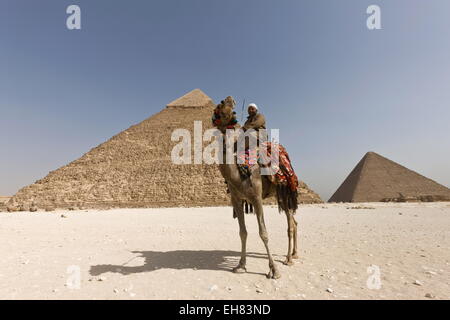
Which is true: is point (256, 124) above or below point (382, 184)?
above

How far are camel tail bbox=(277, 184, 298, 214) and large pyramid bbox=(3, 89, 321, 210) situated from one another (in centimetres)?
3500

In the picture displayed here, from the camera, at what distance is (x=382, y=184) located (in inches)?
1912

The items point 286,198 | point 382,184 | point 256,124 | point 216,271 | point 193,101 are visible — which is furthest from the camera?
point 193,101

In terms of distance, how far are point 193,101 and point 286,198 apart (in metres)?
94.9

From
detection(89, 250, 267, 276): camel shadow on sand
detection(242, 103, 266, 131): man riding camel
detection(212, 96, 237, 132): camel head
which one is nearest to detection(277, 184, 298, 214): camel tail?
detection(89, 250, 267, 276): camel shadow on sand

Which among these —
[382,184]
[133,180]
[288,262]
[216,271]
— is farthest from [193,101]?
[216,271]

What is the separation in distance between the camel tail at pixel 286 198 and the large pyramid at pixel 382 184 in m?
44.2

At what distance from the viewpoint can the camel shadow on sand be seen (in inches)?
168

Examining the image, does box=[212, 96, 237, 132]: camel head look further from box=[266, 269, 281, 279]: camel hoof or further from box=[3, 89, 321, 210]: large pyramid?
box=[3, 89, 321, 210]: large pyramid

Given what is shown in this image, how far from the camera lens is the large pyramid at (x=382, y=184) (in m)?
45.7

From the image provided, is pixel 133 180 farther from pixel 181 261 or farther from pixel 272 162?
pixel 272 162

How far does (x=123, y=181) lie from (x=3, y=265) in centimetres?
5544

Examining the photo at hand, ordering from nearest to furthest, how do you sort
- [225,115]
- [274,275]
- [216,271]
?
[274,275], [225,115], [216,271]

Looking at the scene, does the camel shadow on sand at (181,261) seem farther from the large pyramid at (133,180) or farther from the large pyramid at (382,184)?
the large pyramid at (382,184)
